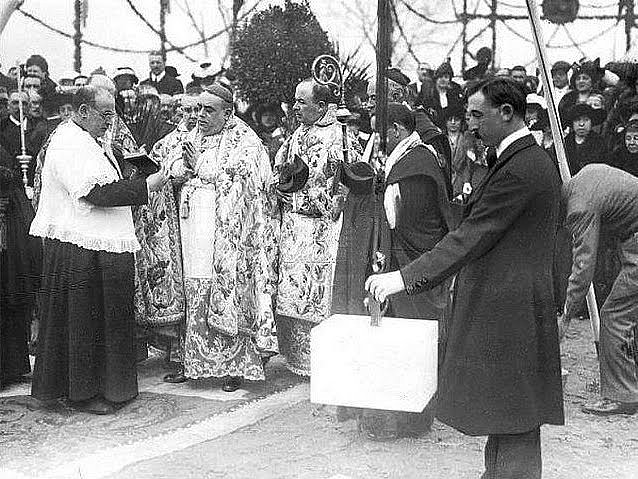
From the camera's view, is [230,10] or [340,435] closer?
[340,435]

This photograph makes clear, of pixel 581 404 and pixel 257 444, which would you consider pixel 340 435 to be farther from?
pixel 581 404

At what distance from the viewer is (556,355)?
294 centimetres

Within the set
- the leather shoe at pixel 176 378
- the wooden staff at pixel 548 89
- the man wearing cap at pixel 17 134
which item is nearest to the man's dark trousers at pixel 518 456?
the wooden staff at pixel 548 89

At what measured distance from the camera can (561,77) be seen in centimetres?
704

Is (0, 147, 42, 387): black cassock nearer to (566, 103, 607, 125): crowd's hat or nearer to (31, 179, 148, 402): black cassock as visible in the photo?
(31, 179, 148, 402): black cassock

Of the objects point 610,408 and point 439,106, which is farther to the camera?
point 439,106

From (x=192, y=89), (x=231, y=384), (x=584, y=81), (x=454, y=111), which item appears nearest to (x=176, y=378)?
(x=231, y=384)

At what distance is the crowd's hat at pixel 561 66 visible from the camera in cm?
684

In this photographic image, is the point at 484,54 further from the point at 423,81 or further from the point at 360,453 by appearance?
the point at 360,453

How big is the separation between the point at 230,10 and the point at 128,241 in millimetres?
1637

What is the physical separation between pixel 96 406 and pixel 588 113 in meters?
4.24

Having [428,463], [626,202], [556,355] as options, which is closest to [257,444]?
[428,463]

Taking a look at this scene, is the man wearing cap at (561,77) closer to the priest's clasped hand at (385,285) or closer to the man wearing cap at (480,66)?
the man wearing cap at (480,66)

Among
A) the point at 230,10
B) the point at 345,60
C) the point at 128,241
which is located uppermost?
the point at 230,10
